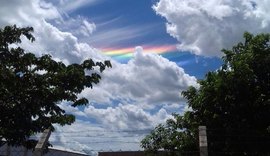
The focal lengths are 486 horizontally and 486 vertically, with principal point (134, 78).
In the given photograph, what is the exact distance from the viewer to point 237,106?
59.5 feet

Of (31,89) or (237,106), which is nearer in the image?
(31,89)

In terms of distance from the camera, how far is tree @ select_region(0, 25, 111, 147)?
12625 mm

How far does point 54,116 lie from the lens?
13.1 m

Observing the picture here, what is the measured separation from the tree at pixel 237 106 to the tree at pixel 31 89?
229 inches

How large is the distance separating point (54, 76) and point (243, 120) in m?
7.79

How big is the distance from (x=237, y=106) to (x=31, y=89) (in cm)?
839

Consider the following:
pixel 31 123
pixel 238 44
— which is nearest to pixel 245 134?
pixel 238 44

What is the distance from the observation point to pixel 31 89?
512 inches

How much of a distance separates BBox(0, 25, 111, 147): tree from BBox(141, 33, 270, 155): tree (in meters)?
5.81

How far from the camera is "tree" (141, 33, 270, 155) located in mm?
17672

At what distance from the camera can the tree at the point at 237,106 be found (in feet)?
58.0

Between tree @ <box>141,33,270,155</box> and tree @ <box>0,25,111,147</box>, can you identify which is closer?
tree @ <box>0,25,111,147</box>

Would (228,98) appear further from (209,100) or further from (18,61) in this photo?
(18,61)

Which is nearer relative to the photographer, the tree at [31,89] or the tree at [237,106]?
the tree at [31,89]
